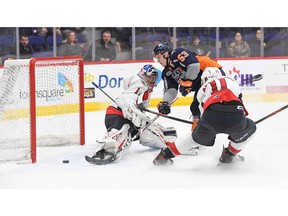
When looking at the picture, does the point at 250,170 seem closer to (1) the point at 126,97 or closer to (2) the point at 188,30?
(1) the point at 126,97

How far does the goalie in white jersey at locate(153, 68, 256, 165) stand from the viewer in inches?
165

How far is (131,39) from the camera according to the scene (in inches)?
337

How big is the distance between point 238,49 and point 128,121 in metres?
4.33

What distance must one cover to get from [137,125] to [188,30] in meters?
4.18

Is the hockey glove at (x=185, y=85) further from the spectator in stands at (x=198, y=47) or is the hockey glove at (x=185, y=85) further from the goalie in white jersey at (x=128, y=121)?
the spectator in stands at (x=198, y=47)

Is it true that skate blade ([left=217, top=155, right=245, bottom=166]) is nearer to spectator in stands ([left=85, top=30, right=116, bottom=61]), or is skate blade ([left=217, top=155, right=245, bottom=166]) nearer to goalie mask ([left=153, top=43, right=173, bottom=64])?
goalie mask ([left=153, top=43, right=173, bottom=64])

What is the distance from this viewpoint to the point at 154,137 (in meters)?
5.05

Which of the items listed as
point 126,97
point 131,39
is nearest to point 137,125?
point 126,97

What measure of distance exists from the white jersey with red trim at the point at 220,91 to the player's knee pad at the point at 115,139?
0.71m

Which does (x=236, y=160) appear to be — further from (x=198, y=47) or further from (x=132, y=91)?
(x=198, y=47)

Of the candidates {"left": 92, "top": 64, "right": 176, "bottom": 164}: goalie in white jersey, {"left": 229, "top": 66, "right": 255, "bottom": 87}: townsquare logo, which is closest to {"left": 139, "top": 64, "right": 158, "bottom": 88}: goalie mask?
{"left": 92, "top": 64, "right": 176, "bottom": 164}: goalie in white jersey

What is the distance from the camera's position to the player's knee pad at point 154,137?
16.5 ft

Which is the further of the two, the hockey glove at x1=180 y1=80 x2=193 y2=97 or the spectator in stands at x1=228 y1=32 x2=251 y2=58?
the spectator in stands at x1=228 y1=32 x2=251 y2=58

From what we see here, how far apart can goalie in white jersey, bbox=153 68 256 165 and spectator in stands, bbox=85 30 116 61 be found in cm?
399
